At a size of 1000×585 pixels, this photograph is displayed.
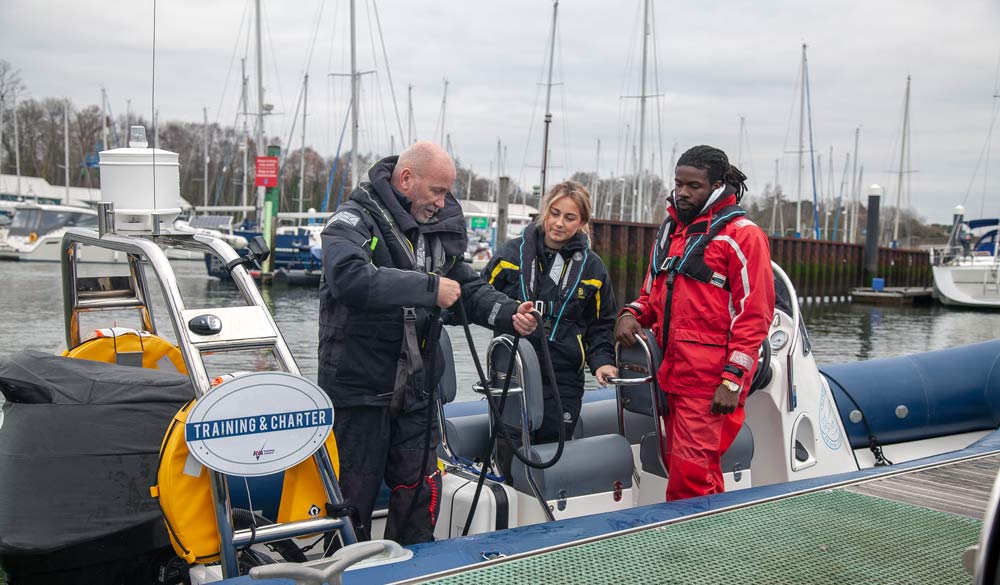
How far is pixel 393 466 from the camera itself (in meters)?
2.94

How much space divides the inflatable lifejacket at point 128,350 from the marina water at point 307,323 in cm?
652

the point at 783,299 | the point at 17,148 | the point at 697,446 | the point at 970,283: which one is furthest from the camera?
the point at 17,148

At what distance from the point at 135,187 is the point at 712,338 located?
2110 mm

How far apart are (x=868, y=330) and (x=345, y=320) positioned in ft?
61.0

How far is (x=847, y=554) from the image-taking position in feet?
7.39

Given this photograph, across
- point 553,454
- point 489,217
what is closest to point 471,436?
point 553,454

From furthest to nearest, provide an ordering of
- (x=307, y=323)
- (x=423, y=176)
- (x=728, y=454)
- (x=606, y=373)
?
1. (x=307, y=323)
2. (x=728, y=454)
3. (x=606, y=373)
4. (x=423, y=176)

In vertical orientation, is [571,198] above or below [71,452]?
above

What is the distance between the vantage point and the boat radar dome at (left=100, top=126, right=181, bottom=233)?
8.59 feet

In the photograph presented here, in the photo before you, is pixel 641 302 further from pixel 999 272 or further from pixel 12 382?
pixel 999 272

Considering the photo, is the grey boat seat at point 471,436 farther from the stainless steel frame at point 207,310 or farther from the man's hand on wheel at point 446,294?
the stainless steel frame at point 207,310

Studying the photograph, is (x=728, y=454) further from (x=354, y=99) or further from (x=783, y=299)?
(x=354, y=99)

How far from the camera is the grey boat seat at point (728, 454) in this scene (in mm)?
3689

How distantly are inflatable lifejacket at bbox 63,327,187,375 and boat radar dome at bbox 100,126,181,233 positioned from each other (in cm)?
65
